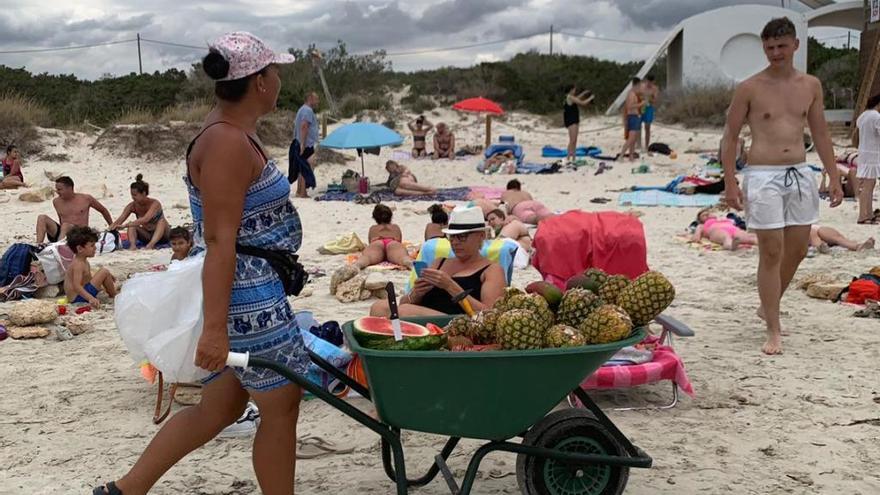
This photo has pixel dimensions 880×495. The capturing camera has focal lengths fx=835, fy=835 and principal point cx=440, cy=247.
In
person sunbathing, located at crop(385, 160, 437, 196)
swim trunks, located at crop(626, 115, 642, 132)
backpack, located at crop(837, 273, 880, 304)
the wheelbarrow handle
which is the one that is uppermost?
swim trunks, located at crop(626, 115, 642, 132)

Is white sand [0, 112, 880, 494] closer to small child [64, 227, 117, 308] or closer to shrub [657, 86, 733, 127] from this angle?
small child [64, 227, 117, 308]

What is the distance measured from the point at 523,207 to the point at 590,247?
235 inches

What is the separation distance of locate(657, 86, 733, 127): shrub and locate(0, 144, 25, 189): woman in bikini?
15001 mm

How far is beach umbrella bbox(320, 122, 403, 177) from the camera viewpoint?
44.0ft

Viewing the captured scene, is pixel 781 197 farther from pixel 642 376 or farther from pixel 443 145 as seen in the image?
pixel 443 145

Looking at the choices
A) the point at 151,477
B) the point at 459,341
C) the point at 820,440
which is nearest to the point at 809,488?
the point at 820,440

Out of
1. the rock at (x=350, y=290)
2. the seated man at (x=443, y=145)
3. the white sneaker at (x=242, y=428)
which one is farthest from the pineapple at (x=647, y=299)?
the seated man at (x=443, y=145)

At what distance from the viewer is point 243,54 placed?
241 cm

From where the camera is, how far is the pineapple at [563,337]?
8.77 ft

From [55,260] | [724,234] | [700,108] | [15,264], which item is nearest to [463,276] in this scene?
[55,260]

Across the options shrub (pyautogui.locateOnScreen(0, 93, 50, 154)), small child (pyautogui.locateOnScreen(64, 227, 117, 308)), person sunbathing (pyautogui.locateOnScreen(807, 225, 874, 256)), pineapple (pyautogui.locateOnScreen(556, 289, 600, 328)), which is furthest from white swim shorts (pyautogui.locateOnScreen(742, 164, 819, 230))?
shrub (pyautogui.locateOnScreen(0, 93, 50, 154))

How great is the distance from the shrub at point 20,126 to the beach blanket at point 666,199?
11.5m

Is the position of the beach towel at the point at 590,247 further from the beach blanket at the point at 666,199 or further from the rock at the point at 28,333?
the beach blanket at the point at 666,199

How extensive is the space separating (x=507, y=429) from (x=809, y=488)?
4.32ft
